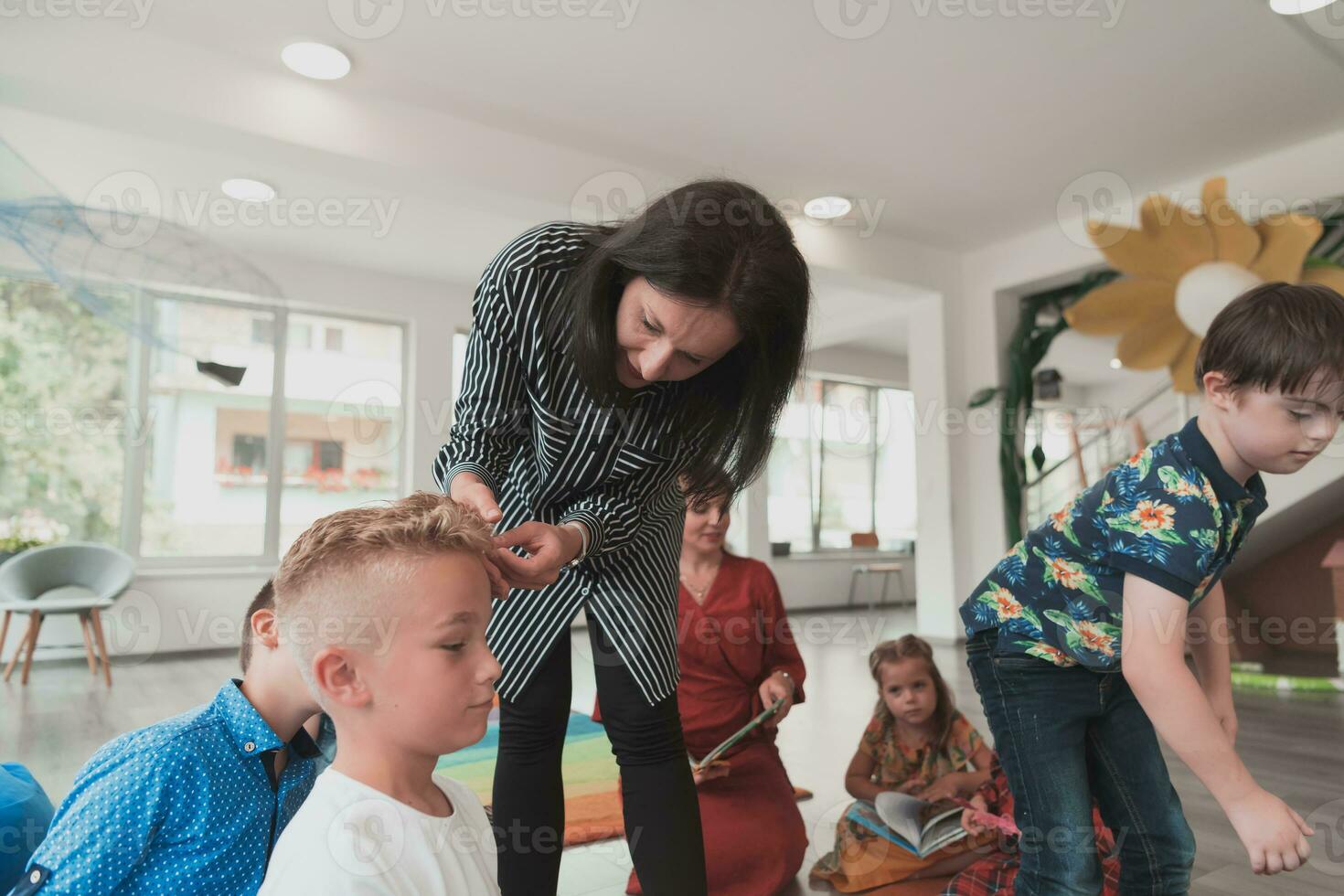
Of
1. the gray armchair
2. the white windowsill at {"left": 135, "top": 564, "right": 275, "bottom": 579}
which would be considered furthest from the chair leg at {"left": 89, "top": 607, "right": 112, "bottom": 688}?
the white windowsill at {"left": 135, "top": 564, "right": 275, "bottom": 579}

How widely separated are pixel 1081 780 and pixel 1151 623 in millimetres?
321

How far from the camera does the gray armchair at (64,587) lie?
4164mm

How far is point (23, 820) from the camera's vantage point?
1278 millimetres

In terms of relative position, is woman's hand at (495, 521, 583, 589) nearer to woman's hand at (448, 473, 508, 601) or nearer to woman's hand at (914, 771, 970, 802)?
woman's hand at (448, 473, 508, 601)

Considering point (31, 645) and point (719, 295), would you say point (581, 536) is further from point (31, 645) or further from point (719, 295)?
point (31, 645)

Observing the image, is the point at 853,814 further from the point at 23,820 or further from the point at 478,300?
the point at 23,820

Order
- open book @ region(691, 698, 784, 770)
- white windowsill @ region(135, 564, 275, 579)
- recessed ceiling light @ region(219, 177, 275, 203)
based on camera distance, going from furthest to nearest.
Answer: white windowsill @ region(135, 564, 275, 579) → recessed ceiling light @ region(219, 177, 275, 203) → open book @ region(691, 698, 784, 770)

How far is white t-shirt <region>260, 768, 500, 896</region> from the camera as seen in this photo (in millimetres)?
685

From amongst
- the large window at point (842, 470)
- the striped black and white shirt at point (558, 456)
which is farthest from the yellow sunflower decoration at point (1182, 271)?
the large window at point (842, 470)

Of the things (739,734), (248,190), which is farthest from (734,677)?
(248,190)

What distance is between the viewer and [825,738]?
10.0ft

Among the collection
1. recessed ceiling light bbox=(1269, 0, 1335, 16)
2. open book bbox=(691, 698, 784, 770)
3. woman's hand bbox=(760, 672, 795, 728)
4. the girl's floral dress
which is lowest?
the girl's floral dress

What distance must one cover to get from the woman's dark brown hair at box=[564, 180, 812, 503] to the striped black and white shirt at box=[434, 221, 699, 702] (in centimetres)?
4

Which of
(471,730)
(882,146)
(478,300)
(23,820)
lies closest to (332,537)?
(471,730)
